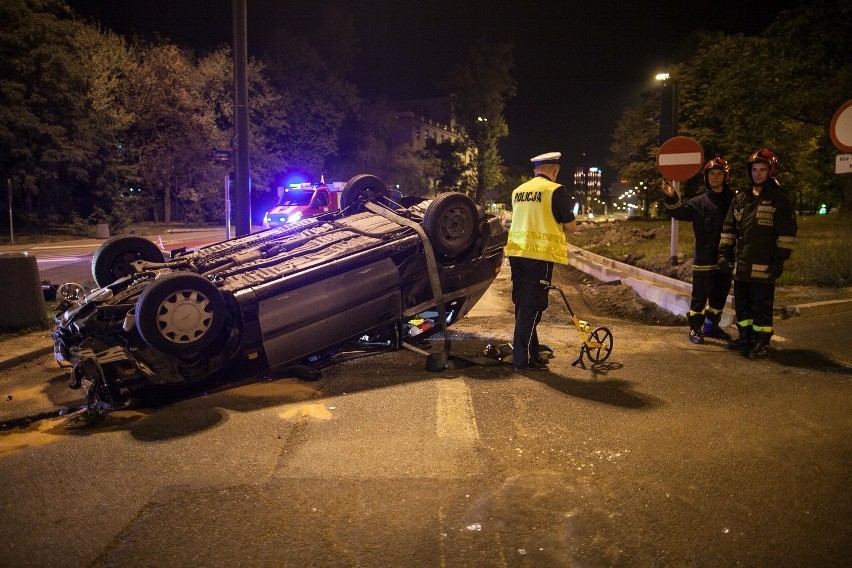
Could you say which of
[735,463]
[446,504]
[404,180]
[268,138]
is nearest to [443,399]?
[446,504]

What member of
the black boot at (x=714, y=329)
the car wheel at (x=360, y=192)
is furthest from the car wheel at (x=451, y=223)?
the black boot at (x=714, y=329)

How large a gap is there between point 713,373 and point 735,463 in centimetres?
199

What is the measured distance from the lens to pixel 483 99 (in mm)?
60406

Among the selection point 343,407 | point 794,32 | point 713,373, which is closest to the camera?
point 343,407

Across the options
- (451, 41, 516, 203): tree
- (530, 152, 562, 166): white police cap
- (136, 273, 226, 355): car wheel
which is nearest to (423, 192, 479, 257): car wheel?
(530, 152, 562, 166): white police cap

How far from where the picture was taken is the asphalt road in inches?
115

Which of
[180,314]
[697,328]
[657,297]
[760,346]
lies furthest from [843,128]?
[180,314]

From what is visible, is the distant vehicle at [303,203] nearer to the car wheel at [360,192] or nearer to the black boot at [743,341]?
the car wheel at [360,192]

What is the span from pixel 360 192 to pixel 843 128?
5493 millimetres

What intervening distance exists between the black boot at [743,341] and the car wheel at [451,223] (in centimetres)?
280

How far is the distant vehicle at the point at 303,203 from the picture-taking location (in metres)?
19.4

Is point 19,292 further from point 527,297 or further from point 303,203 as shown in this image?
point 303,203

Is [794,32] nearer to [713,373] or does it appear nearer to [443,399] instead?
[713,373]

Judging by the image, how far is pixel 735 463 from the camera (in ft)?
12.4
